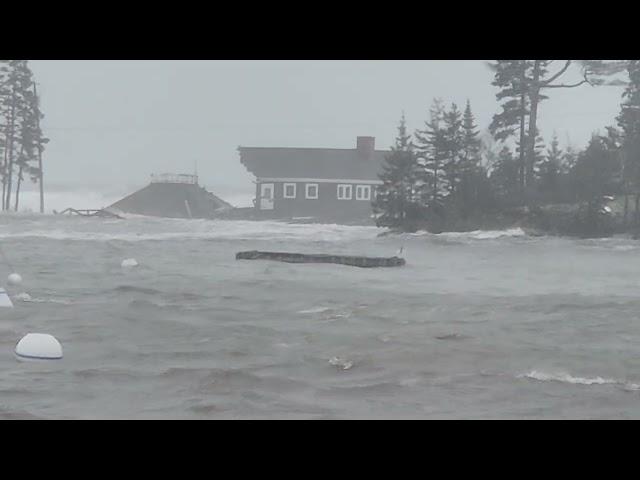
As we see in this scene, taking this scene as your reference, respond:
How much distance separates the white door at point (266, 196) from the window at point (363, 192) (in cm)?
39

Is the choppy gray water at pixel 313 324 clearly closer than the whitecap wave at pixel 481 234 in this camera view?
Yes

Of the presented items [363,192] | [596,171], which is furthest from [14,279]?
[596,171]

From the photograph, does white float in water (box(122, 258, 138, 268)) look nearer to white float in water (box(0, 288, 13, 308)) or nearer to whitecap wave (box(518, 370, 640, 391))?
white float in water (box(0, 288, 13, 308))

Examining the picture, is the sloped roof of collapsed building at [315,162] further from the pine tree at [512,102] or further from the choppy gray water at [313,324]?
the pine tree at [512,102]

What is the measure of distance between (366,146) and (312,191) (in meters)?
0.33

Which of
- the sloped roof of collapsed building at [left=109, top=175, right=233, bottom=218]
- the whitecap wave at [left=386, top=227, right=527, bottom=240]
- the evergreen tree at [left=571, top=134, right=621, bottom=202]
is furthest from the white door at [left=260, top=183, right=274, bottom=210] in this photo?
the evergreen tree at [left=571, top=134, right=621, bottom=202]

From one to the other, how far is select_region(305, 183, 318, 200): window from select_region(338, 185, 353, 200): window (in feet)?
0.34

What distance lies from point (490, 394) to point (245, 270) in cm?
119

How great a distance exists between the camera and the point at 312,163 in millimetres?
3680

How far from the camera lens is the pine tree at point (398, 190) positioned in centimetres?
356

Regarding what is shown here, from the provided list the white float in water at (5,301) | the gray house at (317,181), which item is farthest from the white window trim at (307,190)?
the white float in water at (5,301)

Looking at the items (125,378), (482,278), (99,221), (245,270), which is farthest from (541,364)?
(99,221)

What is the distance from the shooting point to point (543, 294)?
3.48 m
